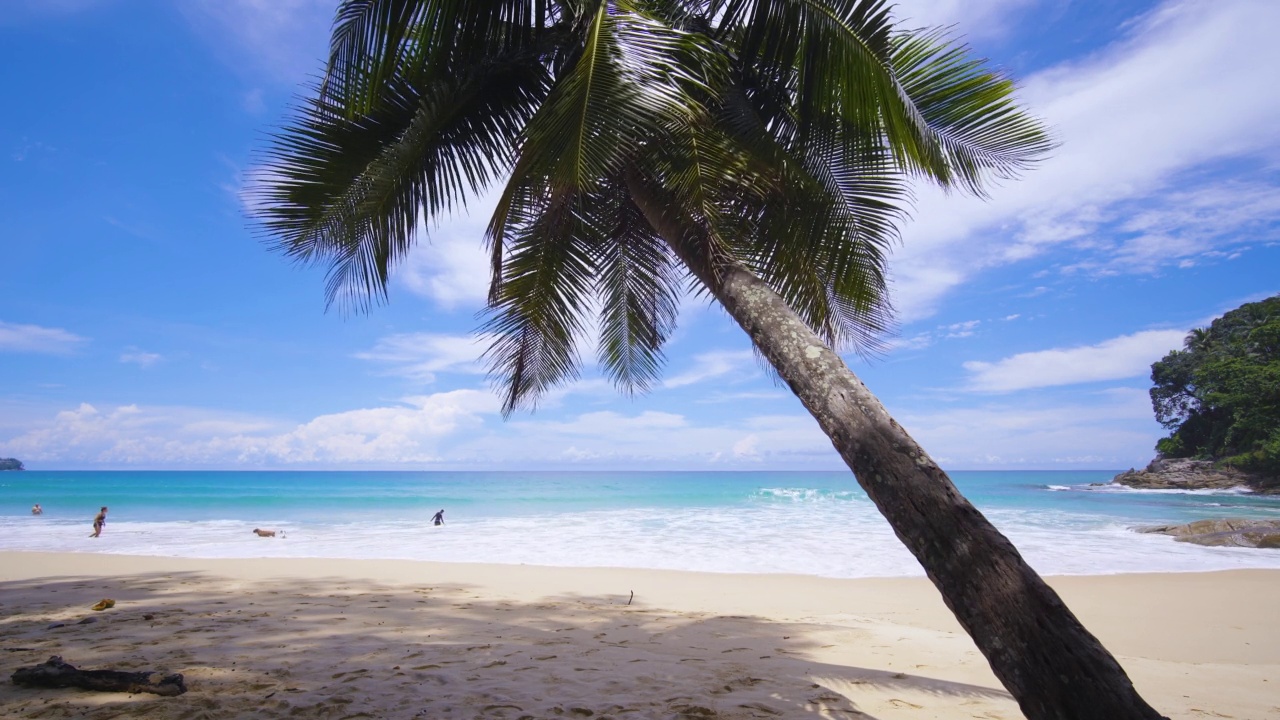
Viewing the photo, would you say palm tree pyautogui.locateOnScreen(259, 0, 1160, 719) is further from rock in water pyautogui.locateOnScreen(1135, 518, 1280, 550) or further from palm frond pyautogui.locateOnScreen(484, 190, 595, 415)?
rock in water pyautogui.locateOnScreen(1135, 518, 1280, 550)

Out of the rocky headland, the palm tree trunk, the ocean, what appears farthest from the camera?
the rocky headland

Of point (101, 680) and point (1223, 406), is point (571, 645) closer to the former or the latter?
point (101, 680)

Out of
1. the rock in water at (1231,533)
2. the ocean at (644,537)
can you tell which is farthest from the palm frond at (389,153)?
the rock in water at (1231,533)

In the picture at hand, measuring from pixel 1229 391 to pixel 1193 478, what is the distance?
580cm

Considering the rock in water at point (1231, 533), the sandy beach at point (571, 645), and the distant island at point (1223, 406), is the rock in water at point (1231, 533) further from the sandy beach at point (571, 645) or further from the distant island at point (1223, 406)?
the distant island at point (1223, 406)

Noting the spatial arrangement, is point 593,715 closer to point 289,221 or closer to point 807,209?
point 807,209

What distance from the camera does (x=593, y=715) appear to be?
3291 mm

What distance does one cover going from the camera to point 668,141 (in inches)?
163

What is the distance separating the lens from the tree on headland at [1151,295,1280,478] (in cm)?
3656

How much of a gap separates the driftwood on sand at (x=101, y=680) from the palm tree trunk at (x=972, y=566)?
355cm

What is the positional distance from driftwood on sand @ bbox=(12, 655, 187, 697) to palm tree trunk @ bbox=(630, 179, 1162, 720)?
3.55 m

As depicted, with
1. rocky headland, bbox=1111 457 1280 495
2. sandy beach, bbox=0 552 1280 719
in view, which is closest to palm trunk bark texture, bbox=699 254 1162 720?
sandy beach, bbox=0 552 1280 719

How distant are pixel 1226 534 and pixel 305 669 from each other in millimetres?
18301

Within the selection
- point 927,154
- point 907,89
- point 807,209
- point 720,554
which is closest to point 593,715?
point 807,209
